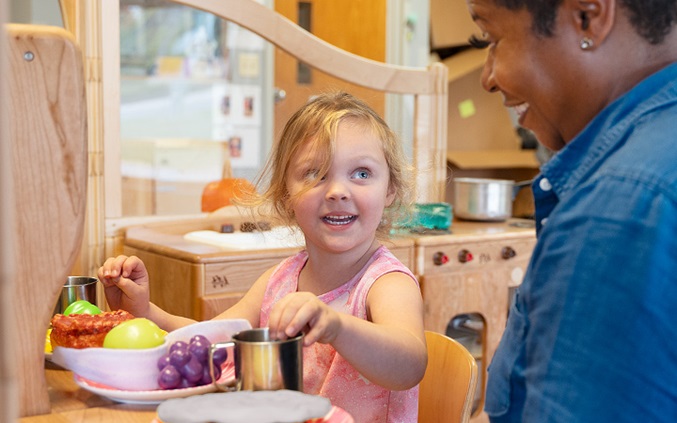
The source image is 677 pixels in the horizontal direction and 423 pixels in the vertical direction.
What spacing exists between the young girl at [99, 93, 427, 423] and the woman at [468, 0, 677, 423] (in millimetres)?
312

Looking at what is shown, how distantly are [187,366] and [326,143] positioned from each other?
0.51 meters

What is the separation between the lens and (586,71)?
32.4 inches

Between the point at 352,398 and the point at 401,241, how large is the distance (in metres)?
1.19

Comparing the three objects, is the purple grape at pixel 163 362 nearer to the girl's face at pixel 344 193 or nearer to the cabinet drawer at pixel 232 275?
the girl's face at pixel 344 193

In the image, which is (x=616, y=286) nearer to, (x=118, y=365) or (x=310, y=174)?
(x=118, y=365)

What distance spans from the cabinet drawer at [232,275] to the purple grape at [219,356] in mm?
1070

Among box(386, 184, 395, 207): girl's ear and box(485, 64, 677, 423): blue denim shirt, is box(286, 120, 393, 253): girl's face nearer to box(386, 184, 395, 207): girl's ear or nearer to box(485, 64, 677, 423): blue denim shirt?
box(386, 184, 395, 207): girl's ear

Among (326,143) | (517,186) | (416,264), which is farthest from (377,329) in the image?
(517,186)

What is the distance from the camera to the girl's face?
132cm

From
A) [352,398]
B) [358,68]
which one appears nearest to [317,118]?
[352,398]

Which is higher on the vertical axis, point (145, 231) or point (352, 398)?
point (145, 231)

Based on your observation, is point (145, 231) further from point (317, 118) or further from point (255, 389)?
point (255, 389)

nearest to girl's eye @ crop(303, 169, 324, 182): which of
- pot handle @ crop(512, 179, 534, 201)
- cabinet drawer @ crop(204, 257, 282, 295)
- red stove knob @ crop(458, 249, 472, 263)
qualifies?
cabinet drawer @ crop(204, 257, 282, 295)

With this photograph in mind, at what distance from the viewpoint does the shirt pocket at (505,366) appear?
2.81 feet
